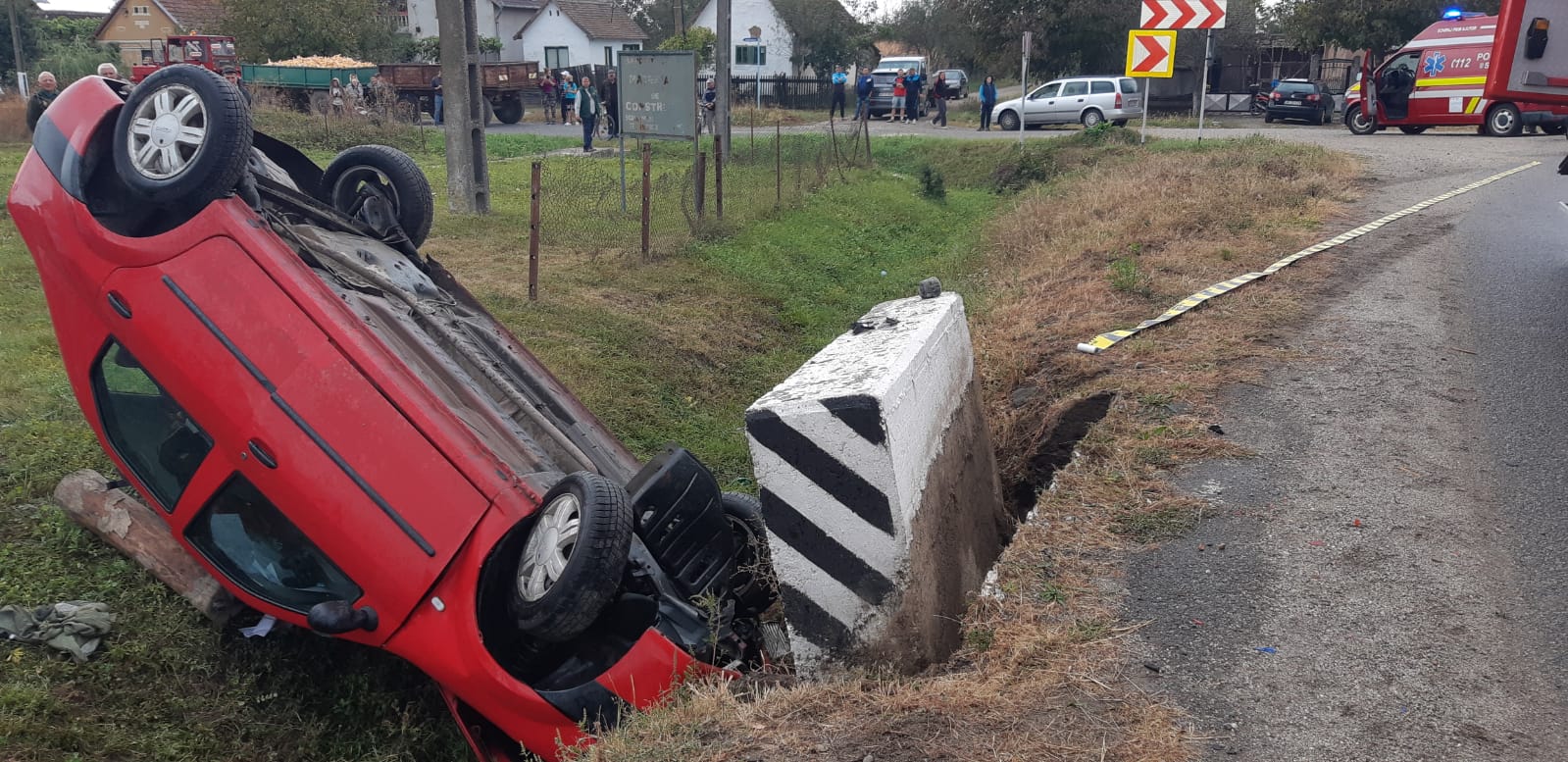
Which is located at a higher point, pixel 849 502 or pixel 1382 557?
pixel 849 502

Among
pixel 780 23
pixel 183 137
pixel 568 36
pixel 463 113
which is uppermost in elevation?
pixel 780 23

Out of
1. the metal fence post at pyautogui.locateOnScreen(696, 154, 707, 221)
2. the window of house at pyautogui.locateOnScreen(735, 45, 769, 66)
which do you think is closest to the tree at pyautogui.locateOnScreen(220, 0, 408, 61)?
the window of house at pyautogui.locateOnScreen(735, 45, 769, 66)

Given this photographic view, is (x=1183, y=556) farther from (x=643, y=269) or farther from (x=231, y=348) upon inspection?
(x=643, y=269)

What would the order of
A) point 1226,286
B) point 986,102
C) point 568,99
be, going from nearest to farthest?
point 1226,286, point 986,102, point 568,99

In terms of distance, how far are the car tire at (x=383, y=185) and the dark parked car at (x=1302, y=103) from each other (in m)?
31.4

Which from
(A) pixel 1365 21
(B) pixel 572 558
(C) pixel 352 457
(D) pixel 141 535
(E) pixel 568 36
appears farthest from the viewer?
(E) pixel 568 36

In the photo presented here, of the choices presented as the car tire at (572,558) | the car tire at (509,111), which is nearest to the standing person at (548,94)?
the car tire at (509,111)

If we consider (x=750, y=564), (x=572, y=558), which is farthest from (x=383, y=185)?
(x=572, y=558)

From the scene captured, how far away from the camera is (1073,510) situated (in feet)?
15.2

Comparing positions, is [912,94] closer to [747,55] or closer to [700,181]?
[747,55]

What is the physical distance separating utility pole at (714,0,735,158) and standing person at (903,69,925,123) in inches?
698

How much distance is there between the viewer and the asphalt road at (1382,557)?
127 inches

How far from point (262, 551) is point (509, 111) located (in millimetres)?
33078

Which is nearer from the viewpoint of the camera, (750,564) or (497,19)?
(750,564)
